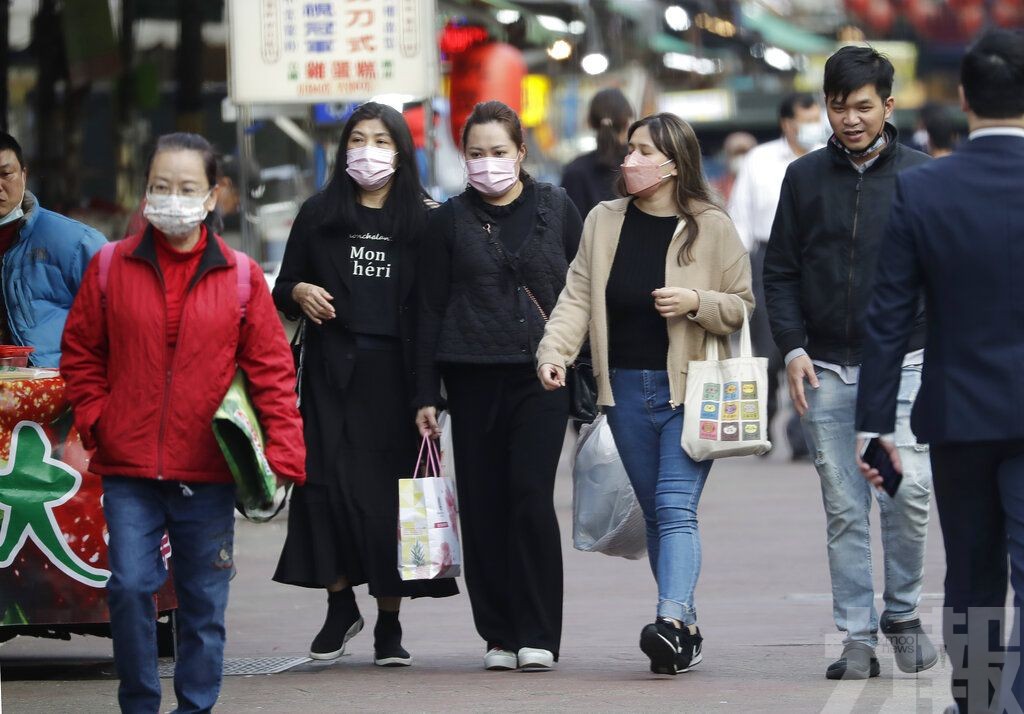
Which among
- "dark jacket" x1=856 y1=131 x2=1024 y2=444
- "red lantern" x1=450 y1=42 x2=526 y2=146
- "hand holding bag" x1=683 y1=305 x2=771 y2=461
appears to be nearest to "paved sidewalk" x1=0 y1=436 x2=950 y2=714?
"hand holding bag" x1=683 y1=305 x2=771 y2=461

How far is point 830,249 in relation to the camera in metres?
6.39

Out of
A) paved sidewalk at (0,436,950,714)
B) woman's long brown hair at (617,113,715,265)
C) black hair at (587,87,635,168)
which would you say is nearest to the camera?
paved sidewalk at (0,436,950,714)

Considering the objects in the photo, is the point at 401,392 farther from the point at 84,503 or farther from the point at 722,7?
the point at 722,7

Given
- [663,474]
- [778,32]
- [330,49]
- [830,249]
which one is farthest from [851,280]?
[778,32]

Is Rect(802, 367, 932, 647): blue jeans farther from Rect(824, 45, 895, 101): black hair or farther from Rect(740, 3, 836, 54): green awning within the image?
Rect(740, 3, 836, 54): green awning

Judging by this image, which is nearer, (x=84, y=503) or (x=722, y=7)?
(x=84, y=503)

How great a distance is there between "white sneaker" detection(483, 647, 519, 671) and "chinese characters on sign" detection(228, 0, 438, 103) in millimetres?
4356

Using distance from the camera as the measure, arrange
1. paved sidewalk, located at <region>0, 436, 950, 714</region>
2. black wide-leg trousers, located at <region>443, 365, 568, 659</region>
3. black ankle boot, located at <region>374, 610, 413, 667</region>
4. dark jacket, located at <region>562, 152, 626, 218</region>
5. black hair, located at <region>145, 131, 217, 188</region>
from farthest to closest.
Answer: dark jacket, located at <region>562, 152, 626, 218</region>
black ankle boot, located at <region>374, 610, 413, 667</region>
black wide-leg trousers, located at <region>443, 365, 568, 659</region>
paved sidewalk, located at <region>0, 436, 950, 714</region>
black hair, located at <region>145, 131, 217, 188</region>

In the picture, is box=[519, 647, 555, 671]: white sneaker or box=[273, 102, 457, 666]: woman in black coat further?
box=[273, 102, 457, 666]: woman in black coat

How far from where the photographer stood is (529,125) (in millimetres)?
19641

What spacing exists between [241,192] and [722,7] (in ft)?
62.9

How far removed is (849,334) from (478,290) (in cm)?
134

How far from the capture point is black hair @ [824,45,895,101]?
20.6ft

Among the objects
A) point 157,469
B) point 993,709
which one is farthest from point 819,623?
point 157,469
